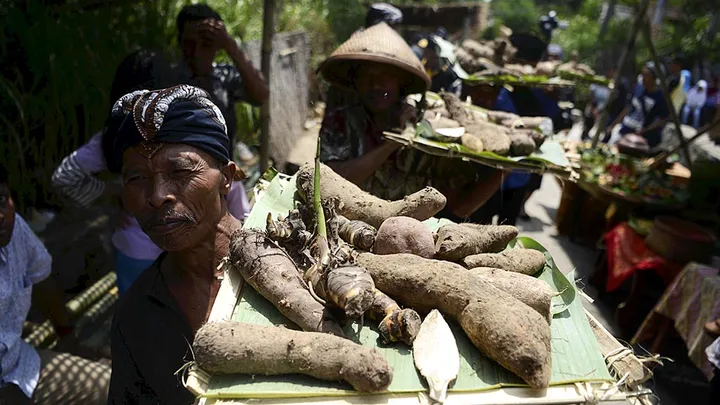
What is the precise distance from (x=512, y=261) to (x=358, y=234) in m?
0.54

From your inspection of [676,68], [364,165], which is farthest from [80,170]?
[676,68]

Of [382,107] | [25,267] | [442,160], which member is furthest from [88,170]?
[442,160]

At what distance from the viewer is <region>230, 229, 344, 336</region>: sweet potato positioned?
131cm

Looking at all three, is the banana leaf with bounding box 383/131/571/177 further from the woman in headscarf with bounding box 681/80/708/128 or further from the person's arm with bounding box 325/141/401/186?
the woman in headscarf with bounding box 681/80/708/128

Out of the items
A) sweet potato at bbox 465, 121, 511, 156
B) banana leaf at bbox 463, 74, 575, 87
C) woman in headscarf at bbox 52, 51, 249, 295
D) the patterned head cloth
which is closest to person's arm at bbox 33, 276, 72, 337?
woman in headscarf at bbox 52, 51, 249, 295

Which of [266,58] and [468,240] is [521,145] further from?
[266,58]

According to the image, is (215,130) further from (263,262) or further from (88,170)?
(88,170)

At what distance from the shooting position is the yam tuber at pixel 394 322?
1267mm

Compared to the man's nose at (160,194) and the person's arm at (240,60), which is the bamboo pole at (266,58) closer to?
Result: the person's arm at (240,60)

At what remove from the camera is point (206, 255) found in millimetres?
1738

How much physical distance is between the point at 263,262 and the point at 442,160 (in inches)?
68.4

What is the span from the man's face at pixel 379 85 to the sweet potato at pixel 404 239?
1.39m

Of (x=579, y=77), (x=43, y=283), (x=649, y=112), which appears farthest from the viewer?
(x=649, y=112)

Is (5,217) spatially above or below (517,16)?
above
